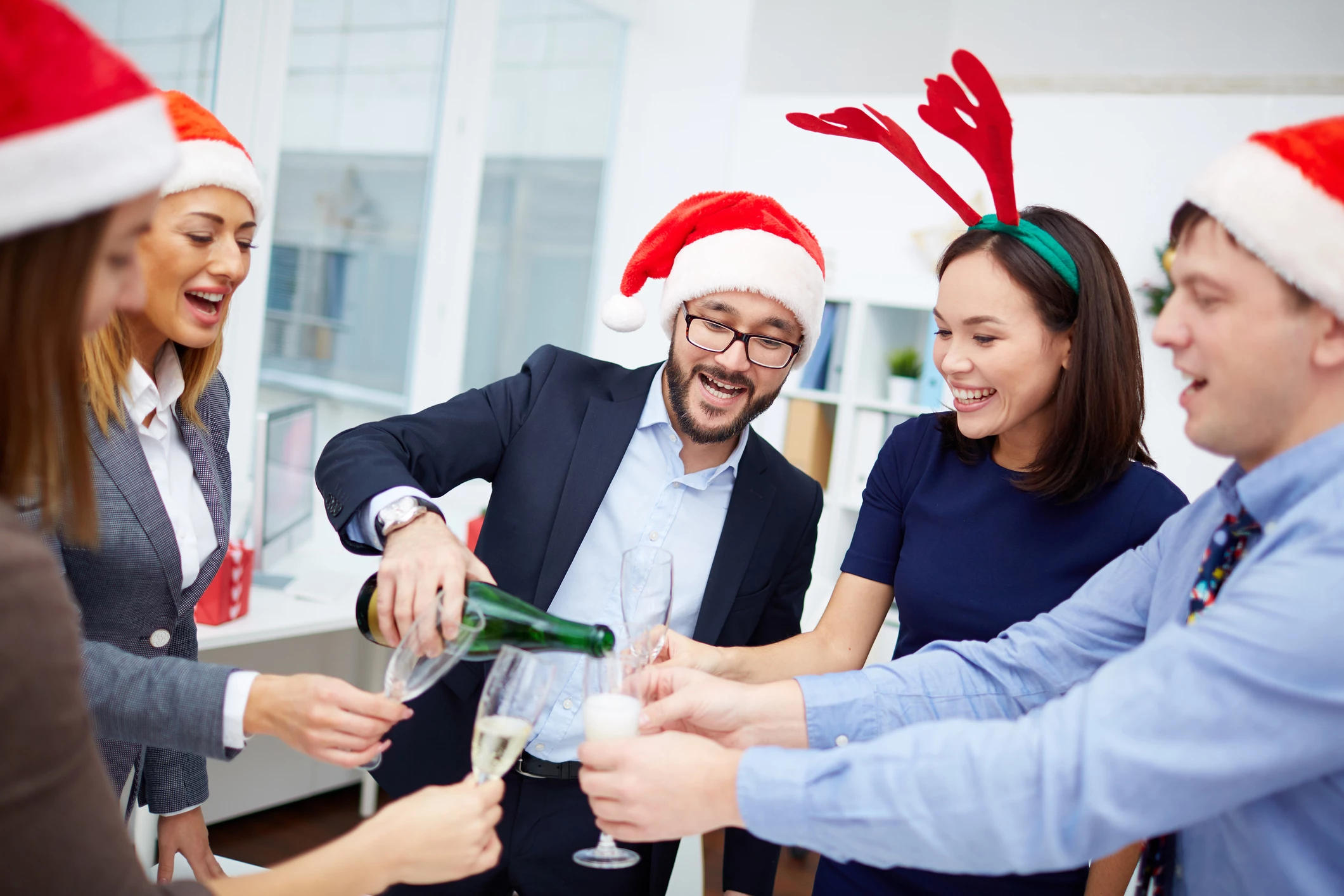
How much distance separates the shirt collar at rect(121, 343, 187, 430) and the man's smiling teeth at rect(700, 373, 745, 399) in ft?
3.19

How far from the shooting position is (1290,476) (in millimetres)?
1017

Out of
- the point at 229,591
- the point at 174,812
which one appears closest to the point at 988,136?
the point at 174,812

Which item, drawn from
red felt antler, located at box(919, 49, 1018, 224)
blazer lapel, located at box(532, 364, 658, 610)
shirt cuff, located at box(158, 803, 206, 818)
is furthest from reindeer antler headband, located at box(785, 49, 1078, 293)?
shirt cuff, located at box(158, 803, 206, 818)

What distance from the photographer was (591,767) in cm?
117

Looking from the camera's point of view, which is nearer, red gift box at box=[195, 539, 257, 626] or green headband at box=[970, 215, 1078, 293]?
green headband at box=[970, 215, 1078, 293]

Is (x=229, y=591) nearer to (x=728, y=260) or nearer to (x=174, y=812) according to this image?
(x=174, y=812)

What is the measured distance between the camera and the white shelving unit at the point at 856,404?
4836 mm

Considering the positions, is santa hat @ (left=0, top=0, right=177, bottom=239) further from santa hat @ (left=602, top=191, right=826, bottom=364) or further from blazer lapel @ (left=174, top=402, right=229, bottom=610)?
santa hat @ (left=602, top=191, right=826, bottom=364)

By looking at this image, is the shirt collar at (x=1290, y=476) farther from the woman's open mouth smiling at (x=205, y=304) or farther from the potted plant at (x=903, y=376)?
the potted plant at (x=903, y=376)

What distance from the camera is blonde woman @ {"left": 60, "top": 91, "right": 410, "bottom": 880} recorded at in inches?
49.0

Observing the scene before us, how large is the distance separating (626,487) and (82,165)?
1314 mm

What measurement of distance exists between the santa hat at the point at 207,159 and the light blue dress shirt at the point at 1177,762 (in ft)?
4.43

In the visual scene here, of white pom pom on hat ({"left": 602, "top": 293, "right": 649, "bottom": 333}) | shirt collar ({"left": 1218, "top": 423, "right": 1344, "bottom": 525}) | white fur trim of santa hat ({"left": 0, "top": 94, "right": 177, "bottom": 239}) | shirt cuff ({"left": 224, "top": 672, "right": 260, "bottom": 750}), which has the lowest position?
shirt cuff ({"left": 224, "top": 672, "right": 260, "bottom": 750})

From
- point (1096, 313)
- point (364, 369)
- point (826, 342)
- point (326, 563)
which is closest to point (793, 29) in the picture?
point (826, 342)
